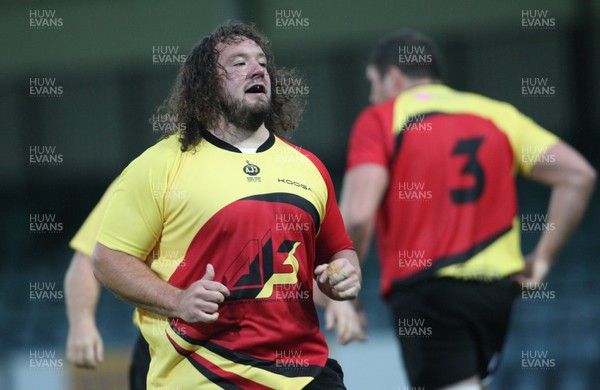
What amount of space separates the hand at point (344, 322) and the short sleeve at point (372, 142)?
747 mm

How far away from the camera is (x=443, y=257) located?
5332 mm

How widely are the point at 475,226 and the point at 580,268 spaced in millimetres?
6477

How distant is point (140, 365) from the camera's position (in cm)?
508

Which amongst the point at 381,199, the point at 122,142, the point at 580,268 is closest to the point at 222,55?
the point at 381,199

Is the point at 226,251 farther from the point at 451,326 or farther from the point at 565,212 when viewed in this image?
the point at 565,212

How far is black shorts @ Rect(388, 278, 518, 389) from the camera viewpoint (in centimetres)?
529

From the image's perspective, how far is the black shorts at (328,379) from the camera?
12.8ft

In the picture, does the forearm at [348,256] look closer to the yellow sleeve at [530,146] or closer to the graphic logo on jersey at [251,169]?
the graphic logo on jersey at [251,169]

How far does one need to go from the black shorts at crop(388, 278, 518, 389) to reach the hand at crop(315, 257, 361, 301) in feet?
4.96

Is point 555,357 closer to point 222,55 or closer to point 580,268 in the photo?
point 580,268

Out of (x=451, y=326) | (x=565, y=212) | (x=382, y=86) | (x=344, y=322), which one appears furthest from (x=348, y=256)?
(x=382, y=86)

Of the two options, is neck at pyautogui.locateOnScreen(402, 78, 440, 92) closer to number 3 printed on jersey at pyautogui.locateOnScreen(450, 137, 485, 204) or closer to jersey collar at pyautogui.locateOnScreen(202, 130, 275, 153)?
number 3 printed on jersey at pyautogui.locateOnScreen(450, 137, 485, 204)

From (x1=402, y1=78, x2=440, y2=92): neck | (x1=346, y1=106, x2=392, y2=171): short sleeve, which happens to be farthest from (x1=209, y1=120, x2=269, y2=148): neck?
(x1=402, y1=78, x2=440, y2=92): neck

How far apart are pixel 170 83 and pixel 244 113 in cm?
925
